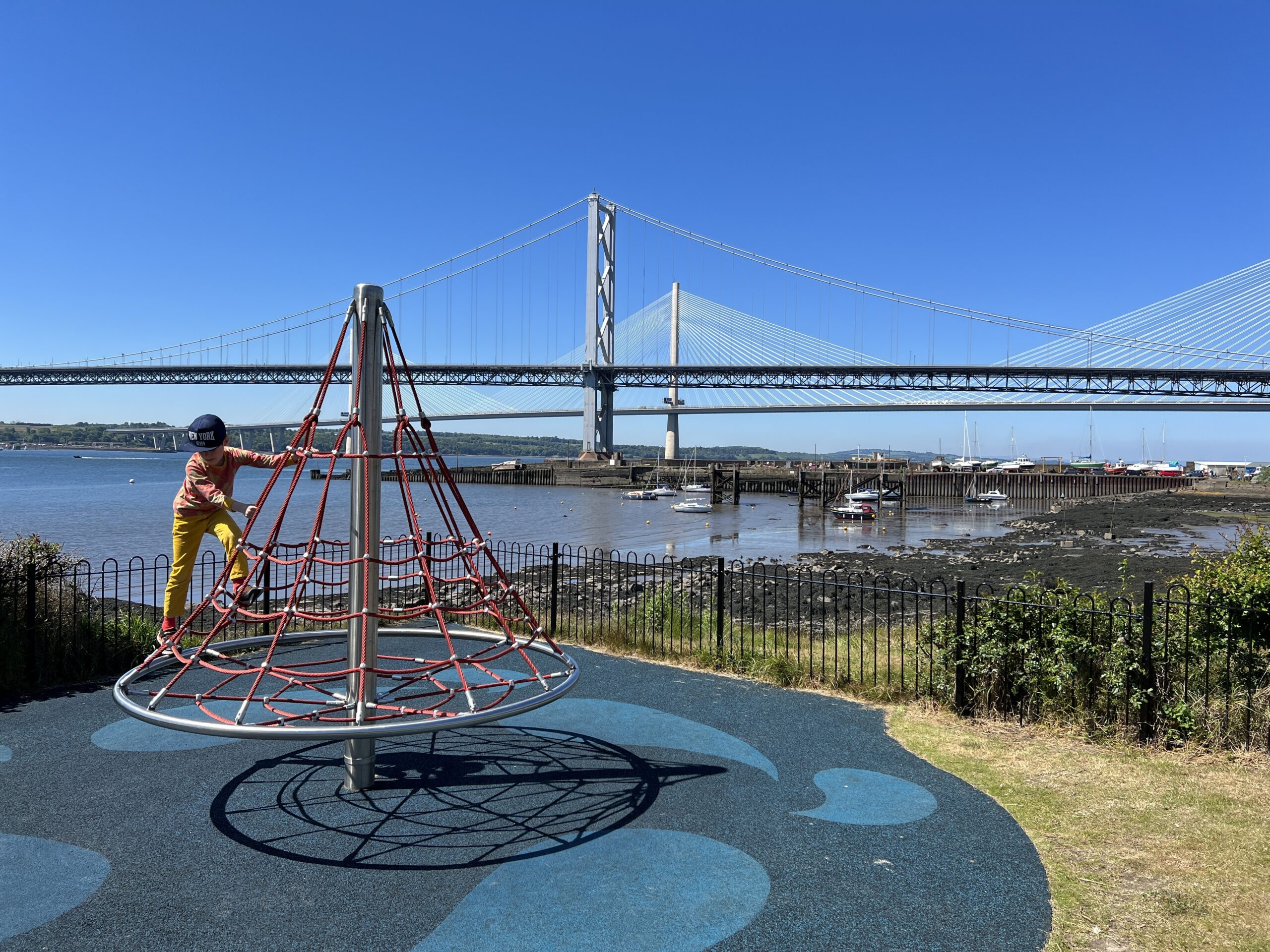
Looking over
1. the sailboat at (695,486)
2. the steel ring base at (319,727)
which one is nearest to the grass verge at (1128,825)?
the steel ring base at (319,727)

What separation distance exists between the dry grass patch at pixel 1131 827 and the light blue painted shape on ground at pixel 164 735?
4195mm

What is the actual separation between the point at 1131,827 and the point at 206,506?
17.4ft

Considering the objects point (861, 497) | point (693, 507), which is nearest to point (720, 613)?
point (693, 507)

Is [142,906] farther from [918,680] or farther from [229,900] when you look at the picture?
[918,680]

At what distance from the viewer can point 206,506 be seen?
16.8 feet

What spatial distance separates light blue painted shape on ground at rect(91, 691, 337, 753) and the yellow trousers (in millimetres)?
805

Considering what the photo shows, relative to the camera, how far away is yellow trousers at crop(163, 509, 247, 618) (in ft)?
16.7

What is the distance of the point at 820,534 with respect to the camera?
36.1 meters

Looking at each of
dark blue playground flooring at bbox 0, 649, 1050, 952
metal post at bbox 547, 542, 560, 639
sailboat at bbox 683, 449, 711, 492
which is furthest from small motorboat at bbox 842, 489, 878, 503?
dark blue playground flooring at bbox 0, 649, 1050, 952

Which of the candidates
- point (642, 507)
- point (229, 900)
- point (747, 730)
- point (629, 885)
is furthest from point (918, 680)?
point (642, 507)

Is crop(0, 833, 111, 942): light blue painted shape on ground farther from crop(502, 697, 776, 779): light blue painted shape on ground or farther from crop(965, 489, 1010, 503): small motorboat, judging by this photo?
crop(965, 489, 1010, 503): small motorboat

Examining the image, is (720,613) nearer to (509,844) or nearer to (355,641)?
(355,641)

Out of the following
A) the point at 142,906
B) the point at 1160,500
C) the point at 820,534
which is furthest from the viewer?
the point at 1160,500

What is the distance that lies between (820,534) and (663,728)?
101 feet
